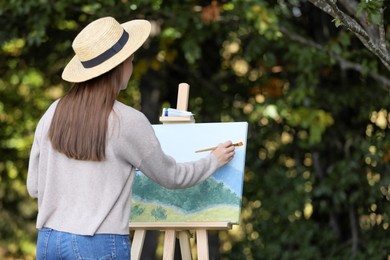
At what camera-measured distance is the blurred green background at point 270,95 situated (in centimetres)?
611

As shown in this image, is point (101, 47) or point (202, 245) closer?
point (101, 47)

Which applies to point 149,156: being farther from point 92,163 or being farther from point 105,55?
point 105,55

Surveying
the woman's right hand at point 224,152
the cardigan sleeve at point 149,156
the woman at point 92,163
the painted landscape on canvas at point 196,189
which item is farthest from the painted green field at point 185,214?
the woman at point 92,163

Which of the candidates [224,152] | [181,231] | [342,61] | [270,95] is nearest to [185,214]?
[181,231]

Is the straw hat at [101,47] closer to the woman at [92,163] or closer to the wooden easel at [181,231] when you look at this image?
the woman at [92,163]

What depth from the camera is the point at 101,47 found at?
3.14 metres

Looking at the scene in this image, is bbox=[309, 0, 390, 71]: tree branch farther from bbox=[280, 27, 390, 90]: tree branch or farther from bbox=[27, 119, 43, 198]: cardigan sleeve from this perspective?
bbox=[280, 27, 390, 90]: tree branch

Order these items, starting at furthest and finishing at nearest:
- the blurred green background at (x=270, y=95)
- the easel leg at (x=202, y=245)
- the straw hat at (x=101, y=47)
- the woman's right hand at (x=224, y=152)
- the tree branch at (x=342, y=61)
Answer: the blurred green background at (x=270, y=95) → the tree branch at (x=342, y=61) → the easel leg at (x=202, y=245) → the woman's right hand at (x=224, y=152) → the straw hat at (x=101, y=47)

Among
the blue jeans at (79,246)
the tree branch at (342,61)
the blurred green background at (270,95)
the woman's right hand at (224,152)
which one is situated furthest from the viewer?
the blurred green background at (270,95)

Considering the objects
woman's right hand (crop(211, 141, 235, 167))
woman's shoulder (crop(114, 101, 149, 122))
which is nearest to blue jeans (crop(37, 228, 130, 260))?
woman's shoulder (crop(114, 101, 149, 122))

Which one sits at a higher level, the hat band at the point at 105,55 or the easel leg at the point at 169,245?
the hat band at the point at 105,55

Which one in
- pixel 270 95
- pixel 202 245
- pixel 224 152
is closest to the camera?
pixel 224 152

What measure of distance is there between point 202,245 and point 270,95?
123 inches

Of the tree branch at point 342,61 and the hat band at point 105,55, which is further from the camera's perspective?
the tree branch at point 342,61
